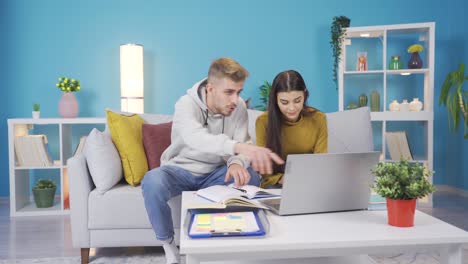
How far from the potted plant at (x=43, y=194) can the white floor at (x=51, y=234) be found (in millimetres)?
205

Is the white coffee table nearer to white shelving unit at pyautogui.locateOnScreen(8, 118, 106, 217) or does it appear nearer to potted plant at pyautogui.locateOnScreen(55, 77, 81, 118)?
white shelving unit at pyautogui.locateOnScreen(8, 118, 106, 217)

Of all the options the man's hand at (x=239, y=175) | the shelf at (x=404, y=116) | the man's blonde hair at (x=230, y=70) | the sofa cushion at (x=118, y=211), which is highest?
the man's blonde hair at (x=230, y=70)

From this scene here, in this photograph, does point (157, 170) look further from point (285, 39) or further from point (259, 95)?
point (285, 39)

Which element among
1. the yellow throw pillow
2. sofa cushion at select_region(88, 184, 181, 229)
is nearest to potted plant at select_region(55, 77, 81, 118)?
the yellow throw pillow

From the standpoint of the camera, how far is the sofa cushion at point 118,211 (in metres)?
2.50

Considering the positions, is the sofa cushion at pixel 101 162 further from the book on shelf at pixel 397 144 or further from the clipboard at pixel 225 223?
the book on shelf at pixel 397 144

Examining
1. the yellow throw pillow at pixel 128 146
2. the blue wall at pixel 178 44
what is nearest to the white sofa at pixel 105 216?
the yellow throw pillow at pixel 128 146

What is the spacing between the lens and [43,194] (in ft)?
12.5

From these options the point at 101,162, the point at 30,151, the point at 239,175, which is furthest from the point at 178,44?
the point at 239,175

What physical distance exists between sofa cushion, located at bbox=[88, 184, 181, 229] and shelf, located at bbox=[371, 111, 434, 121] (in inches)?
85.4

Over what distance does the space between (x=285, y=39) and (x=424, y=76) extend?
1338 mm

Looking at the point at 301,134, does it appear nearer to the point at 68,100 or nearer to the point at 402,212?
the point at 402,212

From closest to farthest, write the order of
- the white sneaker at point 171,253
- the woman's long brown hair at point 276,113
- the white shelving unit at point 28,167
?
the white sneaker at point 171,253, the woman's long brown hair at point 276,113, the white shelving unit at point 28,167

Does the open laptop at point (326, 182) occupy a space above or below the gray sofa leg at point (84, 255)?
above
